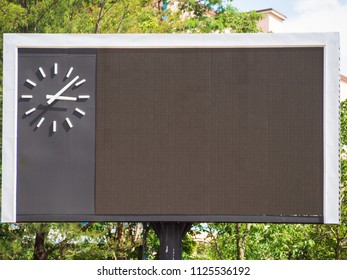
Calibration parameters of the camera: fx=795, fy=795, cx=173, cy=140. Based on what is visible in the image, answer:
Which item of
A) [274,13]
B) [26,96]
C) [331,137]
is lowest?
[331,137]

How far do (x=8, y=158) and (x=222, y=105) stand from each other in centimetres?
262

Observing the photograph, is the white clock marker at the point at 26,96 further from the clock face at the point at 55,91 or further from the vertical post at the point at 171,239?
the vertical post at the point at 171,239

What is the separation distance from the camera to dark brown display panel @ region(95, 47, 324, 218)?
9.31 meters

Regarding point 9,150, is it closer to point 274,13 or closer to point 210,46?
point 210,46

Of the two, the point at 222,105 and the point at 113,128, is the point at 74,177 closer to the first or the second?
the point at 113,128

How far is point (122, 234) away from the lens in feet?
52.7

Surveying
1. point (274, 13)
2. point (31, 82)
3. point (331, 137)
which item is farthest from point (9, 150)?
point (274, 13)

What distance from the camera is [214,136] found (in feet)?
30.6

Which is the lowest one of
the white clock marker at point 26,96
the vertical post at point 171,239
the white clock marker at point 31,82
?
the vertical post at point 171,239

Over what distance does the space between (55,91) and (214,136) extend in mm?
1964

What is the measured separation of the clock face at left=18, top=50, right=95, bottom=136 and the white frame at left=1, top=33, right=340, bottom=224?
0.13 meters

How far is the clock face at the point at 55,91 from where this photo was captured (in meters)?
9.45

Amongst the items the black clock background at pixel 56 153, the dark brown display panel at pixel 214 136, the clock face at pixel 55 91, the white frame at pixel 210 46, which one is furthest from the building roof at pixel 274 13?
the black clock background at pixel 56 153

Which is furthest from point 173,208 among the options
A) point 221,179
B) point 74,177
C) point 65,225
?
point 65,225
